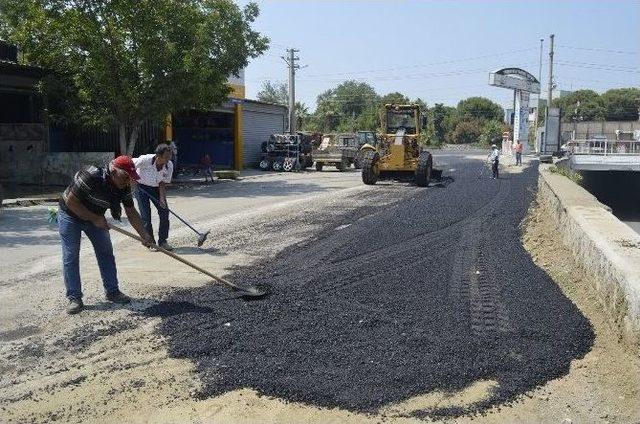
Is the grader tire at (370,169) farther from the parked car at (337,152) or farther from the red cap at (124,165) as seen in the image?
the red cap at (124,165)

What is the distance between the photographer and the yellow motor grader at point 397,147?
1991cm

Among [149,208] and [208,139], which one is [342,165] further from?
[149,208]

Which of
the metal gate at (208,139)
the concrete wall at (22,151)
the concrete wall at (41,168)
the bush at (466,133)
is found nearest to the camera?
the concrete wall at (41,168)

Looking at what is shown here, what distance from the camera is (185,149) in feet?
100

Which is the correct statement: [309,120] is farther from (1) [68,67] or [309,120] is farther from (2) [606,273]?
(2) [606,273]

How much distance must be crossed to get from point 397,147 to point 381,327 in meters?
15.1

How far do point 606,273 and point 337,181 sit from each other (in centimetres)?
1782

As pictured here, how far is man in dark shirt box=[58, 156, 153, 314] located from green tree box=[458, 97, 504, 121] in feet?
290

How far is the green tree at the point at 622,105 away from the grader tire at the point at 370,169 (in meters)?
A: 83.8

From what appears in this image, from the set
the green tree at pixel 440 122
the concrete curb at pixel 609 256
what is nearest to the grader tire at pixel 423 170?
the concrete curb at pixel 609 256

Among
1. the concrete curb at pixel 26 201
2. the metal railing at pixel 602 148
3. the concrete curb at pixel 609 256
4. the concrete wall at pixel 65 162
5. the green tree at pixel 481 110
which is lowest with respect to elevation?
the concrete curb at pixel 26 201

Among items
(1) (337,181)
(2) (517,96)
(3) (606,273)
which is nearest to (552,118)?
(2) (517,96)

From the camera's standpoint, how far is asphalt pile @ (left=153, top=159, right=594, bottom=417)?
4.30 m

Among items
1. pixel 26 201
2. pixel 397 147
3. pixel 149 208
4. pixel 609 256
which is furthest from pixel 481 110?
pixel 609 256
